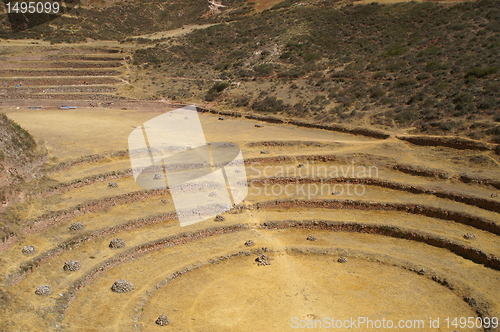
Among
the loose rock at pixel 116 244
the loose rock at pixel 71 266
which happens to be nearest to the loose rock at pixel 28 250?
the loose rock at pixel 71 266

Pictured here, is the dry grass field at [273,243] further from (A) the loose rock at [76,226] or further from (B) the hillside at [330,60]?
(B) the hillside at [330,60]

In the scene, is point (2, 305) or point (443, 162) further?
point (443, 162)

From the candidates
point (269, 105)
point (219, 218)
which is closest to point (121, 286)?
point (219, 218)

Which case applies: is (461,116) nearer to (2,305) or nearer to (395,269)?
(395,269)

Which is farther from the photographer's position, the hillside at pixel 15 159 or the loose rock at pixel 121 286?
the hillside at pixel 15 159

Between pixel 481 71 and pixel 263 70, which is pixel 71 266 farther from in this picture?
pixel 263 70

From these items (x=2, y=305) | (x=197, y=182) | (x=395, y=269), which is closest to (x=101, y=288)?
(x=2, y=305)

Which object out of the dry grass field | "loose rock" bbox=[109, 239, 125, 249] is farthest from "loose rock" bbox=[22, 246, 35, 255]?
"loose rock" bbox=[109, 239, 125, 249]

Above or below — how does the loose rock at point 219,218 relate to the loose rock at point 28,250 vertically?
below
